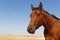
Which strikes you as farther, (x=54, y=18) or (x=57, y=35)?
(x=54, y=18)

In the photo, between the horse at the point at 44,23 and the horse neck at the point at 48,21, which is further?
the horse neck at the point at 48,21

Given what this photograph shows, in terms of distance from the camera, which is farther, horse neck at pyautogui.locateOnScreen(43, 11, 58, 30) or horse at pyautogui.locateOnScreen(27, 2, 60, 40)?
horse neck at pyautogui.locateOnScreen(43, 11, 58, 30)

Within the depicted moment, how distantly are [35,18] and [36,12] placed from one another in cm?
30

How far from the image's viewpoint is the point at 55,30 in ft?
28.3

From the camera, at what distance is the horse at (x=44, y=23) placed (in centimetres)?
845

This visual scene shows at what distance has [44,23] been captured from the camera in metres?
8.71

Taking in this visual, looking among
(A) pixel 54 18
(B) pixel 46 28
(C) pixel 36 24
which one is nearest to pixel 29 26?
(C) pixel 36 24

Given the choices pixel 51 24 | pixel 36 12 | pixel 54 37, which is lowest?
pixel 54 37

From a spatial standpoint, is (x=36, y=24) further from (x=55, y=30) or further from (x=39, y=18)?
(x=55, y=30)

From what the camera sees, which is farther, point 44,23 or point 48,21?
point 48,21

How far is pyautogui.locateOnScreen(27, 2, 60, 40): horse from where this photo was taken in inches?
333

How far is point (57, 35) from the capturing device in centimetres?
846

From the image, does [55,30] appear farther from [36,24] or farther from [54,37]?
[36,24]

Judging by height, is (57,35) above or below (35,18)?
below
